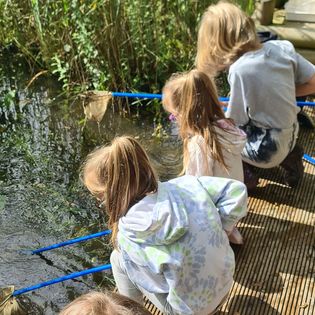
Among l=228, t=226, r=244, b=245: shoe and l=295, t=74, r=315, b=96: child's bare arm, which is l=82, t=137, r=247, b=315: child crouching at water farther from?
l=295, t=74, r=315, b=96: child's bare arm

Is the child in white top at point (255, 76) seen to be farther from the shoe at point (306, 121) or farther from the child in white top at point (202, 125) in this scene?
the shoe at point (306, 121)

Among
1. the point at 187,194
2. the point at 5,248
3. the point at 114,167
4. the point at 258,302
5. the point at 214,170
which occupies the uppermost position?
the point at 114,167

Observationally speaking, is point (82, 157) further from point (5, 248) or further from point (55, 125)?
point (5, 248)

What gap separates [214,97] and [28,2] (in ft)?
9.17

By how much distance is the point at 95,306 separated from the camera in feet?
3.72

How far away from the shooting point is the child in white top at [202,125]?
7.39 ft

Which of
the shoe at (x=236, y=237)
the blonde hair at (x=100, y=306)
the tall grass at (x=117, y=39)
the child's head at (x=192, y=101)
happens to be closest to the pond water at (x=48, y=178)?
the tall grass at (x=117, y=39)

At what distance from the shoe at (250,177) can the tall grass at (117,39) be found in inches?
59.5

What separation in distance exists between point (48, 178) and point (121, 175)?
6.33 ft

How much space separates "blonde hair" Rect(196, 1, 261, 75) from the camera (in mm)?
2537

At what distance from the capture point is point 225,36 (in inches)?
100

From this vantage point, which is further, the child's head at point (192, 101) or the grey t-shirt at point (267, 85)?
the grey t-shirt at point (267, 85)

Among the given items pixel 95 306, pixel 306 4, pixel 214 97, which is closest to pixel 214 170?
pixel 214 97

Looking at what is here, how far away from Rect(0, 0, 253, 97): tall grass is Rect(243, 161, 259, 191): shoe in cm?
151
